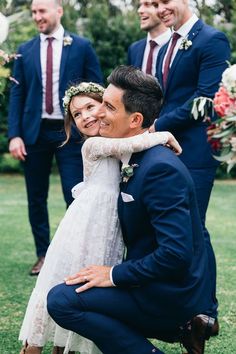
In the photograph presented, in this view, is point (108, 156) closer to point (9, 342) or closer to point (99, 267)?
point (99, 267)

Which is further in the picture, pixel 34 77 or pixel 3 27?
pixel 34 77

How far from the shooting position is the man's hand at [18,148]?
21.5ft

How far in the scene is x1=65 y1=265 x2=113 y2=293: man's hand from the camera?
11.4ft

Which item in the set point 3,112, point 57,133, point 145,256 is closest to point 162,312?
point 145,256

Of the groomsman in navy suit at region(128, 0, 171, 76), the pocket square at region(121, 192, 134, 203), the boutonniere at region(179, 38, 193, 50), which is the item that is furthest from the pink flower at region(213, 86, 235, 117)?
the groomsman in navy suit at region(128, 0, 171, 76)

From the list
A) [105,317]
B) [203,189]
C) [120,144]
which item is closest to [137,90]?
[120,144]

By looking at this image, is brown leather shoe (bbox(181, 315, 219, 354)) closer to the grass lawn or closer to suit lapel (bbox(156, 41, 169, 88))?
the grass lawn

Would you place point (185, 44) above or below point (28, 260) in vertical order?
above

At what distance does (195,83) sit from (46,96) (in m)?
1.90

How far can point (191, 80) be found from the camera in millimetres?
4918

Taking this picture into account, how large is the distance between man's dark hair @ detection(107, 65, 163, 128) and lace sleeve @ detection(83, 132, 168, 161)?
12cm

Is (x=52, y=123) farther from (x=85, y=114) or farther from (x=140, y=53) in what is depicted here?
(x=85, y=114)

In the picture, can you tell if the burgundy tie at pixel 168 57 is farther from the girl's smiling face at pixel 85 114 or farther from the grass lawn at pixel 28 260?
the grass lawn at pixel 28 260

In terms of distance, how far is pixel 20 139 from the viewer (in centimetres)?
660
